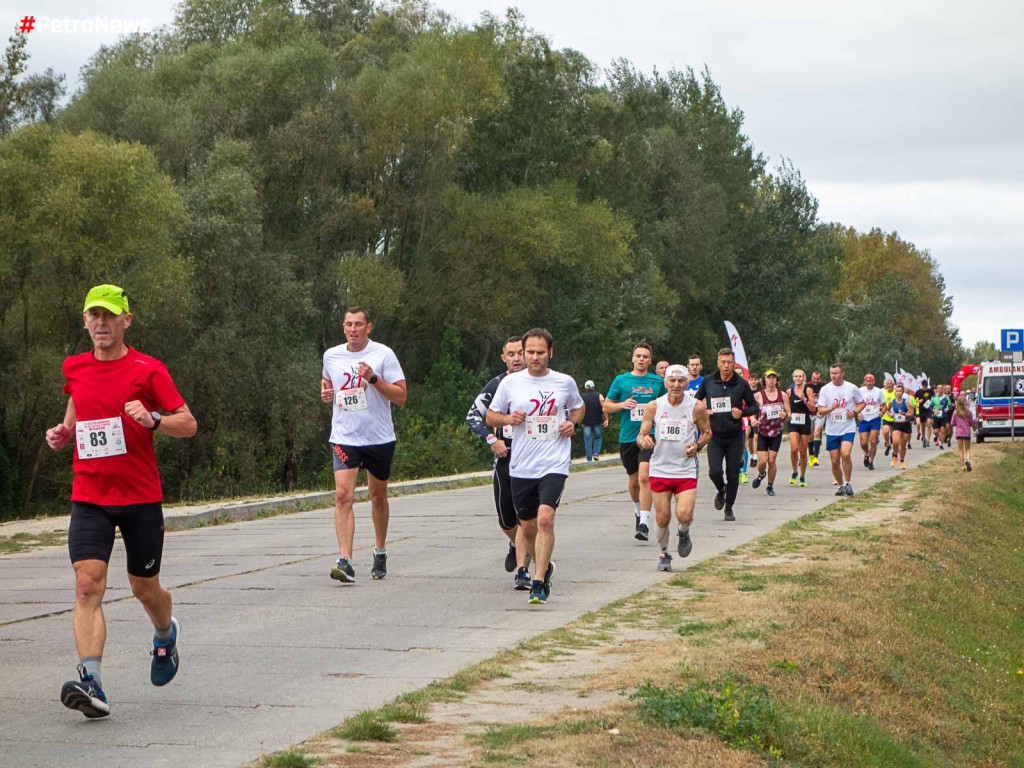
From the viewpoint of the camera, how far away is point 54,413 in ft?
115

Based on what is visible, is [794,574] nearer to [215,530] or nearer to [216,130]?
[215,530]

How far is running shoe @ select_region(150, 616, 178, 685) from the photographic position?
6.73 metres

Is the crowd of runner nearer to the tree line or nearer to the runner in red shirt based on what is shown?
the runner in red shirt

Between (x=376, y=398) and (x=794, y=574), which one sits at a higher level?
(x=376, y=398)

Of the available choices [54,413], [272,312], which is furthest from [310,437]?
[54,413]

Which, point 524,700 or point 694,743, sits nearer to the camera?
point 694,743

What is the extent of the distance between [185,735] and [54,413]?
102 ft

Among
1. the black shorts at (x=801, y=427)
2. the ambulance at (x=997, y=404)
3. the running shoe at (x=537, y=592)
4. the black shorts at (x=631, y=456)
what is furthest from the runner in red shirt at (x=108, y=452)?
the ambulance at (x=997, y=404)

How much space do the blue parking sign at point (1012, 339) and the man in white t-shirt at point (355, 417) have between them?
29.8 metres


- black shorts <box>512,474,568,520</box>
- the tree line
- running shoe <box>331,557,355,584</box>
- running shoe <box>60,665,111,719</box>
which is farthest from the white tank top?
the tree line

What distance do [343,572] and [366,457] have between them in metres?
0.95

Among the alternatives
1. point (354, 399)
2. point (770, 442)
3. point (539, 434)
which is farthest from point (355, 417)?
point (770, 442)

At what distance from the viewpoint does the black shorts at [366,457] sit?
10945 millimetres

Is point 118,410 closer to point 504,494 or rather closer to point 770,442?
point 504,494
